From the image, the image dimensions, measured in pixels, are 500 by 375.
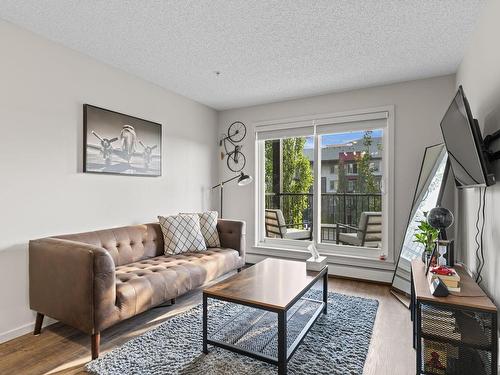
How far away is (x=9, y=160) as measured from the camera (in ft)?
7.05

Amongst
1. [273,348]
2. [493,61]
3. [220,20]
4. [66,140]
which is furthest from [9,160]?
[493,61]

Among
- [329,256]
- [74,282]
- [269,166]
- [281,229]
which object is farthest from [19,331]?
[269,166]

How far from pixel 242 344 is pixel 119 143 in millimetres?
2245

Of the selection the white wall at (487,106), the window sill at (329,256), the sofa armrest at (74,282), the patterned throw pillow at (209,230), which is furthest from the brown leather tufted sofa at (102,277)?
the white wall at (487,106)

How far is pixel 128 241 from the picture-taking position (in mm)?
2791

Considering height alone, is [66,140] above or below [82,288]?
above

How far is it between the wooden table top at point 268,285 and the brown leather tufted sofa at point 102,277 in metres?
0.56

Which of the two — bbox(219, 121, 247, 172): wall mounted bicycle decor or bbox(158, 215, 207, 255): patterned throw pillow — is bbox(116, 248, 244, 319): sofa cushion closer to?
bbox(158, 215, 207, 255): patterned throw pillow

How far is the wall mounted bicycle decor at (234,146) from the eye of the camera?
14.3ft

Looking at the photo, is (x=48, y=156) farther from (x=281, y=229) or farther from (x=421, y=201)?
(x=421, y=201)

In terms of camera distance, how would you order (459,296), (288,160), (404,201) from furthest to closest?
(288,160) < (404,201) < (459,296)

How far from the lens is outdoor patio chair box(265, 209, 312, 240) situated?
161 inches

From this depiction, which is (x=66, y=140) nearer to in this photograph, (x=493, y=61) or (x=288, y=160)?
(x=288, y=160)

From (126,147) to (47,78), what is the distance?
2.95 feet
